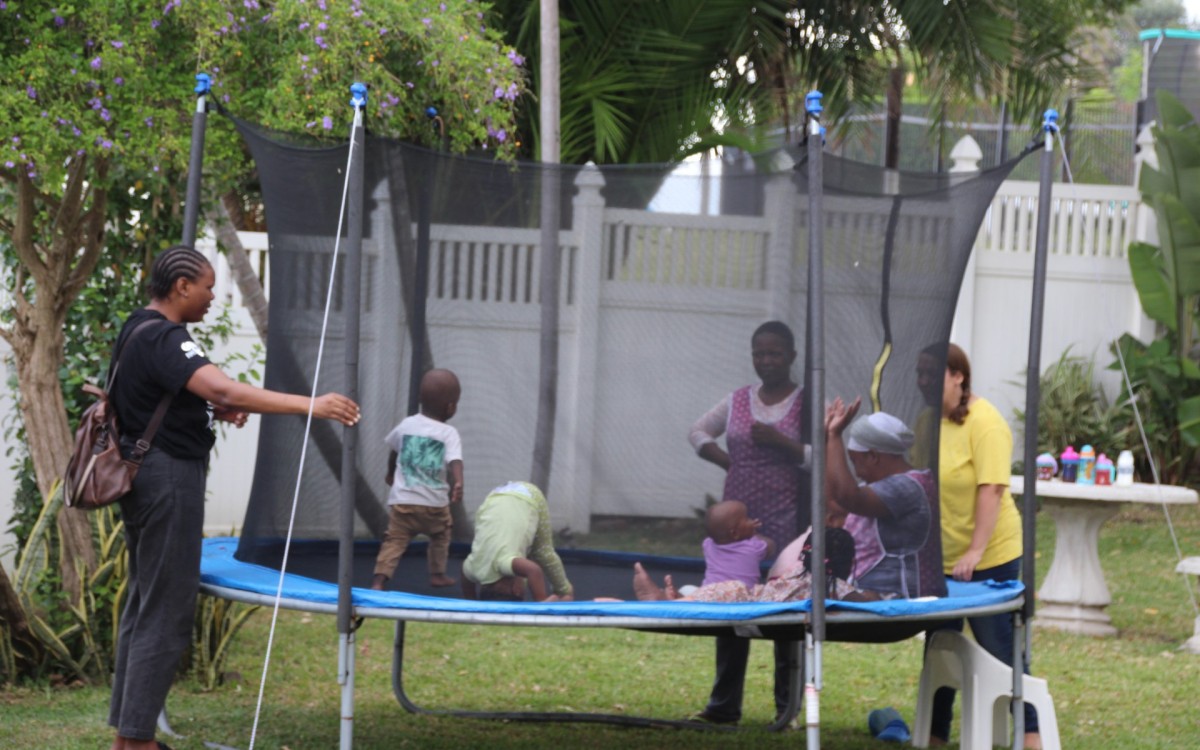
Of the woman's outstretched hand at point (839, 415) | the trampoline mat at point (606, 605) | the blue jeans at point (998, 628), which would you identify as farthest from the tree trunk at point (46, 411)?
the blue jeans at point (998, 628)

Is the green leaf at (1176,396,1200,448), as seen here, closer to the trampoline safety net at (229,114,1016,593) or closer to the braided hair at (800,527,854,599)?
the trampoline safety net at (229,114,1016,593)

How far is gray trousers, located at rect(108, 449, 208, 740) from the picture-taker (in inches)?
179

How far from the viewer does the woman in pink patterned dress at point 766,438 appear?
15.3ft

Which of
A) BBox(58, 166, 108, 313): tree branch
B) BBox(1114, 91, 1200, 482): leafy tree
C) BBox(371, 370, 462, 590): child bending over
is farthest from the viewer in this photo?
BBox(1114, 91, 1200, 482): leafy tree

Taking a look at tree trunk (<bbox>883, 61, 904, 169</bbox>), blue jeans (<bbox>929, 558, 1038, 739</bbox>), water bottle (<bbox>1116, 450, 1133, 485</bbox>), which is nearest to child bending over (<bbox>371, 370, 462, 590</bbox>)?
blue jeans (<bbox>929, 558, 1038, 739</bbox>)

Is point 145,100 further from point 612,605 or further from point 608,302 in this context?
point 612,605

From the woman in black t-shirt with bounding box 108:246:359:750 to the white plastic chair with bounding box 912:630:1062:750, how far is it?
2.28 meters

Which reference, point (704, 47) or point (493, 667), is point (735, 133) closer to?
point (704, 47)

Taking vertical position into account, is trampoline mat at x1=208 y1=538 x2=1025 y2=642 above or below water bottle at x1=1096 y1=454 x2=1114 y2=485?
below

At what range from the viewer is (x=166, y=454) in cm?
455

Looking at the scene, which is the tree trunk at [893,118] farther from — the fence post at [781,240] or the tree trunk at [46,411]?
the fence post at [781,240]

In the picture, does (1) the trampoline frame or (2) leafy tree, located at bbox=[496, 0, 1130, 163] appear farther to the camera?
(2) leafy tree, located at bbox=[496, 0, 1130, 163]

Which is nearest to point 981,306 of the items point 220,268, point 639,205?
point 220,268

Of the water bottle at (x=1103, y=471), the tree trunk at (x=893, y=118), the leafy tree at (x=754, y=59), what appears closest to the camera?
the water bottle at (x=1103, y=471)
